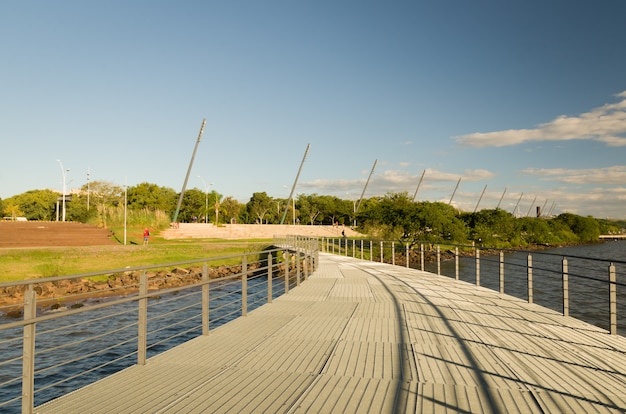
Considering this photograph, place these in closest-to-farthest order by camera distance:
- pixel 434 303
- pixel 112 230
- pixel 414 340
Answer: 1. pixel 414 340
2. pixel 434 303
3. pixel 112 230

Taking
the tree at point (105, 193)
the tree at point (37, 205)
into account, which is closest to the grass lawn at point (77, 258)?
the tree at point (105, 193)

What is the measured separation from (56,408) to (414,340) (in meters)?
4.81

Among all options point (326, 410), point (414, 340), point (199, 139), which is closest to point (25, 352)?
point (326, 410)

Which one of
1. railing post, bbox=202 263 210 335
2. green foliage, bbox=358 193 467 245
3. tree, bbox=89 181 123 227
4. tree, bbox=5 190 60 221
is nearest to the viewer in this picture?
railing post, bbox=202 263 210 335

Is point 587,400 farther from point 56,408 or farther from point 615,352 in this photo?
point 56,408

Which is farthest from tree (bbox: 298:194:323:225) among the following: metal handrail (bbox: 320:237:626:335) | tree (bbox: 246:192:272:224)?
metal handrail (bbox: 320:237:626:335)

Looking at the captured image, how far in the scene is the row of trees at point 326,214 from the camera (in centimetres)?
5803

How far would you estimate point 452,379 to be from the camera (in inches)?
205

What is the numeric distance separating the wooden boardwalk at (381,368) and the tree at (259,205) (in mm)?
109934

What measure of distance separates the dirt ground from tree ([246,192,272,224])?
69.5 m

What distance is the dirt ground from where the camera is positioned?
41344 millimetres

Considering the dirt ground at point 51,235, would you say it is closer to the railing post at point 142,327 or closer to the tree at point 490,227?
the railing post at point 142,327

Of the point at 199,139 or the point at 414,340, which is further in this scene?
the point at 199,139

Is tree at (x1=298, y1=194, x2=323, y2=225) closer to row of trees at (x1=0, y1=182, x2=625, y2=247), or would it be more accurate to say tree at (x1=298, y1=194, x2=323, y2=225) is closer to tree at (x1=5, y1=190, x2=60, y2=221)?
row of trees at (x1=0, y1=182, x2=625, y2=247)
